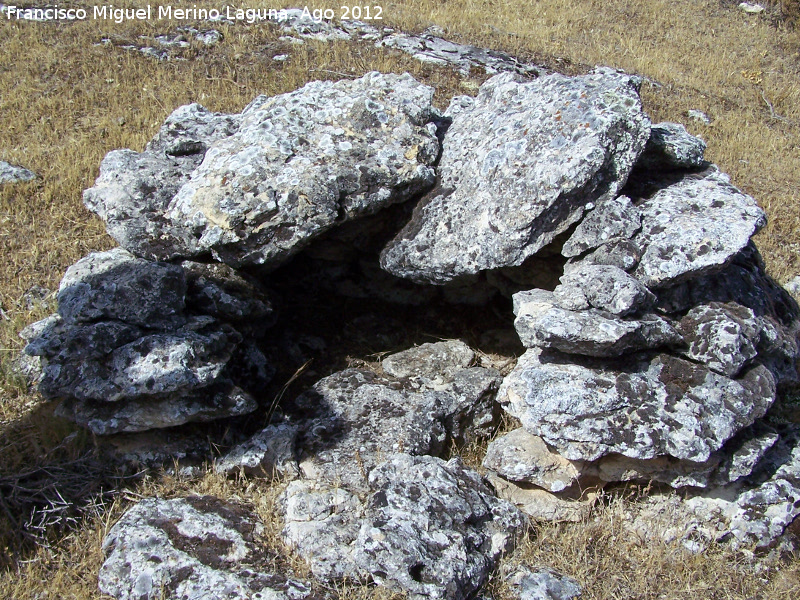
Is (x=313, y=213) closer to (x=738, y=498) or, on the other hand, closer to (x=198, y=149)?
(x=198, y=149)

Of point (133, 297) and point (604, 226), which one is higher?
point (604, 226)

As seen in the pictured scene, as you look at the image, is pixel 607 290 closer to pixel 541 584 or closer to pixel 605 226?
pixel 605 226

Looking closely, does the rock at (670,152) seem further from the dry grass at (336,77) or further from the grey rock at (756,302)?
the dry grass at (336,77)

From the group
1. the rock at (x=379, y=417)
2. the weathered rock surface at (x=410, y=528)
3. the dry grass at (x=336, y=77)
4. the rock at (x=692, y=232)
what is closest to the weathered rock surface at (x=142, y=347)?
the dry grass at (x=336, y=77)

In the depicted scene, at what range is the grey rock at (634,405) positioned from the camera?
407cm

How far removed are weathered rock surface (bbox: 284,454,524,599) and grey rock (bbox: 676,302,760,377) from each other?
1.54 meters

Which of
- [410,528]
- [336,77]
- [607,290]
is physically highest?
[336,77]

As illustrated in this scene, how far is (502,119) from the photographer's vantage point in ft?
16.9

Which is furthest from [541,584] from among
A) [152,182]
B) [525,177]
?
[152,182]

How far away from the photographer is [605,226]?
4578mm

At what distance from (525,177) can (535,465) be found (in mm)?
1863

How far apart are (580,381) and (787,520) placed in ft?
5.01

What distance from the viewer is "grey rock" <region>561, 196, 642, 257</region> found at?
15.0 feet

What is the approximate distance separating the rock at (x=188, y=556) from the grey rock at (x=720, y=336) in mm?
2758
